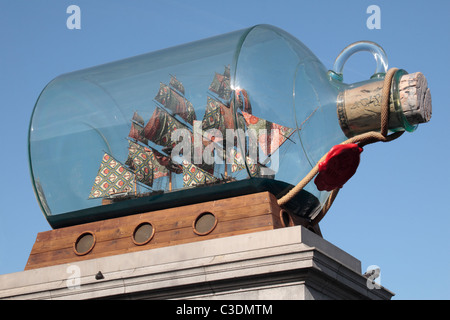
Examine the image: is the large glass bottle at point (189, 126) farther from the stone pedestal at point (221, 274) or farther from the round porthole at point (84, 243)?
the stone pedestal at point (221, 274)

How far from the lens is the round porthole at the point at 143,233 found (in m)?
12.0

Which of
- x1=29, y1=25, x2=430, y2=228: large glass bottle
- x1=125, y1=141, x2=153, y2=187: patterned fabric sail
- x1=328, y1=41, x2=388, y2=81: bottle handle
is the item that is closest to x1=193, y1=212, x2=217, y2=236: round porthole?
x1=29, y1=25, x2=430, y2=228: large glass bottle

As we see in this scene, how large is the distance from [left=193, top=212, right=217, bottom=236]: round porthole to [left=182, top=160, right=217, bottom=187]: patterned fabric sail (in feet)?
1.79

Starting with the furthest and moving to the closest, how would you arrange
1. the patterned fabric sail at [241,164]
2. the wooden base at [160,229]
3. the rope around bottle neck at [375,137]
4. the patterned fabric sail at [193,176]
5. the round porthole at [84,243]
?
the round porthole at [84,243] < the patterned fabric sail at [193,176] < the rope around bottle neck at [375,137] < the patterned fabric sail at [241,164] < the wooden base at [160,229]

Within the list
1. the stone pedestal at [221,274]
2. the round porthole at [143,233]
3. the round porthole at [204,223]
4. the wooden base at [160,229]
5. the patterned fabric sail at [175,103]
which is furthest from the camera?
the patterned fabric sail at [175,103]

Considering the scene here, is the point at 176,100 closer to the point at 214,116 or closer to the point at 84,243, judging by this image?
the point at 214,116

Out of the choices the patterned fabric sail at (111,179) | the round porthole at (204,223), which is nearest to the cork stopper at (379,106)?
the round porthole at (204,223)

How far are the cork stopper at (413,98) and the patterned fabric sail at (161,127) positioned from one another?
330cm

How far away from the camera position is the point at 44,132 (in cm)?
1322
